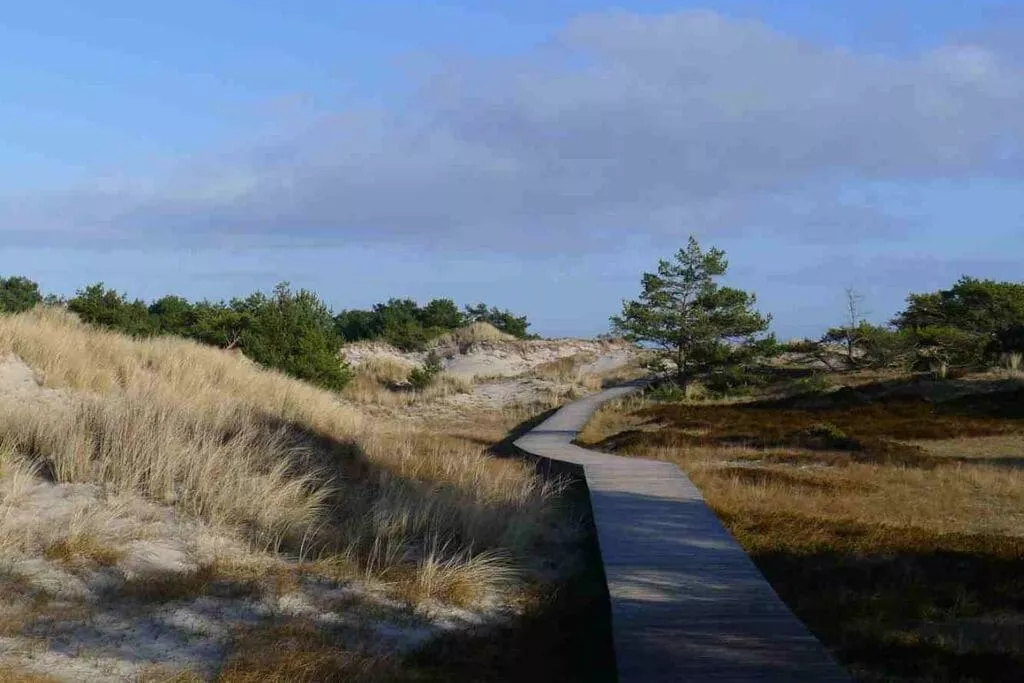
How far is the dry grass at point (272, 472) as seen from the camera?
8992 mm

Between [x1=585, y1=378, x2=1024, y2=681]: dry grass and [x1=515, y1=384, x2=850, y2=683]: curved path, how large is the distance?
448mm

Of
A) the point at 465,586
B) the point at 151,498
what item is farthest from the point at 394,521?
the point at 151,498

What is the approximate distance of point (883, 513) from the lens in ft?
41.7

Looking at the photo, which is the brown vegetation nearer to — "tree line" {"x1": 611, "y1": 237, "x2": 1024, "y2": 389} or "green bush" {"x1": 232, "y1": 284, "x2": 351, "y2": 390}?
"green bush" {"x1": 232, "y1": 284, "x2": 351, "y2": 390}

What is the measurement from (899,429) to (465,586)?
17.0m

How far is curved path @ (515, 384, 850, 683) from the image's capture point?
20.5 ft

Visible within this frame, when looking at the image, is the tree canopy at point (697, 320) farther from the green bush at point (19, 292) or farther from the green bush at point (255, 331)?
the green bush at point (19, 292)

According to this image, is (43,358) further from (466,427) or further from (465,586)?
(466,427)

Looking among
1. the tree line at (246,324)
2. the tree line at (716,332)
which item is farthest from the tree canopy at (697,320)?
the tree line at (246,324)

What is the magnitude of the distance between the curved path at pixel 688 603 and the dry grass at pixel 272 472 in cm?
109

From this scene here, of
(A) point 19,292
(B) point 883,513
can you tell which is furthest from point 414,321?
(B) point 883,513

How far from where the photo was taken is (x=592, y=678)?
680 centimetres

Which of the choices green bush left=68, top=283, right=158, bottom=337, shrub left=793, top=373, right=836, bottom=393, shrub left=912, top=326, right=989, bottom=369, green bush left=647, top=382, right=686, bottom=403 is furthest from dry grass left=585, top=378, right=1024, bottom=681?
green bush left=68, top=283, right=158, bottom=337

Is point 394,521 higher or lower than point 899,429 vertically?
lower
